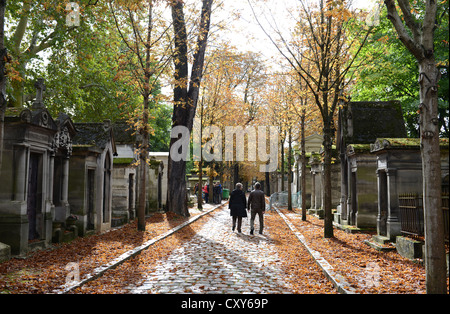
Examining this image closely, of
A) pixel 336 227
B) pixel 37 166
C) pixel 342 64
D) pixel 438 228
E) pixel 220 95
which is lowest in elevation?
pixel 336 227

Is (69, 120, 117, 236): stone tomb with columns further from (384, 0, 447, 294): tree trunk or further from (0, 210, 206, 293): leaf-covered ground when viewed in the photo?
(384, 0, 447, 294): tree trunk

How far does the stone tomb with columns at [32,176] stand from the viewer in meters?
9.24

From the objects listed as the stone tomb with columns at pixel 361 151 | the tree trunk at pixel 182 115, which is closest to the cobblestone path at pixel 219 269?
the stone tomb with columns at pixel 361 151

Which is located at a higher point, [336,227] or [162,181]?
[162,181]

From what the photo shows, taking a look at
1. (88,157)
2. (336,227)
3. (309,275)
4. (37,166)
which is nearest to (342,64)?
(336,227)

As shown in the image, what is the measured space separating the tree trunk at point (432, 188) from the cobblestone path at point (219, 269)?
2290mm

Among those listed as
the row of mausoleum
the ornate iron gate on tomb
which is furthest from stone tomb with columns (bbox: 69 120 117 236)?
the ornate iron gate on tomb

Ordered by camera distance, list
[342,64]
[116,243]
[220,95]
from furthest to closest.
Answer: [220,95], [342,64], [116,243]

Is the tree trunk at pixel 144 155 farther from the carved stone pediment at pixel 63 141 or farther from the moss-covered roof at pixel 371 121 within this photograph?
the moss-covered roof at pixel 371 121

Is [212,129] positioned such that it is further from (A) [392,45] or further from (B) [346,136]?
(B) [346,136]

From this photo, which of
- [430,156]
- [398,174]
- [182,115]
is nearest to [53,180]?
[182,115]

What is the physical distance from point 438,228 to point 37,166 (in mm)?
9515

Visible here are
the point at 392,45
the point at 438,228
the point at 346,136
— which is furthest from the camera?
the point at 392,45

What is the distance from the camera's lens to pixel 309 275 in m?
7.62
